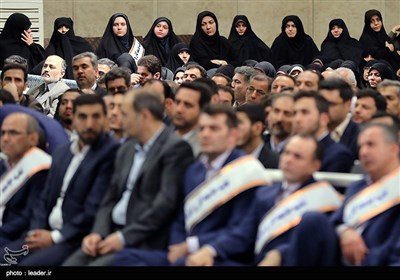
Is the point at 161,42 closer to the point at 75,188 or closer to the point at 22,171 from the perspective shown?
the point at 22,171

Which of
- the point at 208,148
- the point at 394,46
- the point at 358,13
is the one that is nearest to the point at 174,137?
the point at 208,148

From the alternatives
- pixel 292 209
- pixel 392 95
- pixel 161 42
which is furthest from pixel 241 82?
pixel 292 209

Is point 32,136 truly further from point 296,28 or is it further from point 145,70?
point 296,28

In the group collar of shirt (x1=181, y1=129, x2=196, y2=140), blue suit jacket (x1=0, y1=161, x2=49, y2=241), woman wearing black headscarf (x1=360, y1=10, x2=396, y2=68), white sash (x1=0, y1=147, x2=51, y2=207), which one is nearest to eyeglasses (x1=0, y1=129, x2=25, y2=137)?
white sash (x1=0, y1=147, x2=51, y2=207)

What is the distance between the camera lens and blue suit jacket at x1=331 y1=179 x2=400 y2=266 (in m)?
9.73

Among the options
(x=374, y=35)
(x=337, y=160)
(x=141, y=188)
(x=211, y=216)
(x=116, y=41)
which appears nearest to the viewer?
(x=211, y=216)

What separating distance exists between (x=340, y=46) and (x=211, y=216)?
12.2 metres

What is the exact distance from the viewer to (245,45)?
22344 millimetres

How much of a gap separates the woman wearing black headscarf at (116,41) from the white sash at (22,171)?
8233 millimetres

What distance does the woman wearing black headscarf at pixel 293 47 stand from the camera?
2216 cm

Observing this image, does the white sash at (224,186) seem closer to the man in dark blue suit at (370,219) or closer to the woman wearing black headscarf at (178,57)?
the man in dark blue suit at (370,219)

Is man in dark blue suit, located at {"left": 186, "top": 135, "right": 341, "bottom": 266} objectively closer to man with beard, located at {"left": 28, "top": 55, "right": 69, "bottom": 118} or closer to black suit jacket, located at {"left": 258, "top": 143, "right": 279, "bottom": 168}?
black suit jacket, located at {"left": 258, "top": 143, "right": 279, "bottom": 168}

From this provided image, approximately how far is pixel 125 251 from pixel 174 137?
0.85 metres

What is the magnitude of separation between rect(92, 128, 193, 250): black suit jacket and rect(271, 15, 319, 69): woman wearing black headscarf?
1132 centimetres
